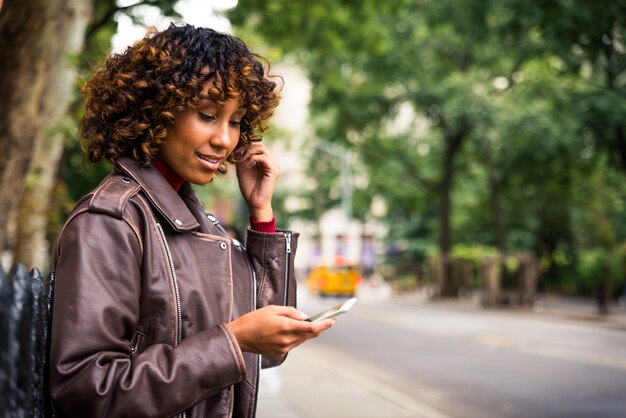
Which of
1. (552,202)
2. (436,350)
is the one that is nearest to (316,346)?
(436,350)

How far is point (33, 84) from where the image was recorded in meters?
6.16

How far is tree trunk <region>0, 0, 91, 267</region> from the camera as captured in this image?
18.8ft

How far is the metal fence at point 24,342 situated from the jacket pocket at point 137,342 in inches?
7.2

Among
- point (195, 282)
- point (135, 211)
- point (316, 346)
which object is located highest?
point (135, 211)

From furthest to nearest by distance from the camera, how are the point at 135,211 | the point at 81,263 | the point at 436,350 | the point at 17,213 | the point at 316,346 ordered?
the point at 316,346
the point at 436,350
the point at 17,213
the point at 135,211
the point at 81,263

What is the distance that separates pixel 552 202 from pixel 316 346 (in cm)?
2086

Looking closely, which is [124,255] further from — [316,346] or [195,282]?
[316,346]

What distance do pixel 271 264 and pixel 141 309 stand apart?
1.71 ft

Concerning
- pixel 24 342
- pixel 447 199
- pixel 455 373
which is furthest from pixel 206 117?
pixel 447 199

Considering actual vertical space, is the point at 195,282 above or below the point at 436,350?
above

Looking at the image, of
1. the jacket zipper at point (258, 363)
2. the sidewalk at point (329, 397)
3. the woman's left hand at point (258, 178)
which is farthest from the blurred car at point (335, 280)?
the jacket zipper at point (258, 363)

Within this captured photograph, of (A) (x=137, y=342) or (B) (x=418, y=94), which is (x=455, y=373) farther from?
(B) (x=418, y=94)

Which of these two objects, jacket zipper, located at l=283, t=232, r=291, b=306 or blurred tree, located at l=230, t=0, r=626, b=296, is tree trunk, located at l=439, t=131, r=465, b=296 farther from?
jacket zipper, located at l=283, t=232, r=291, b=306

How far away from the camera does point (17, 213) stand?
7977 millimetres
